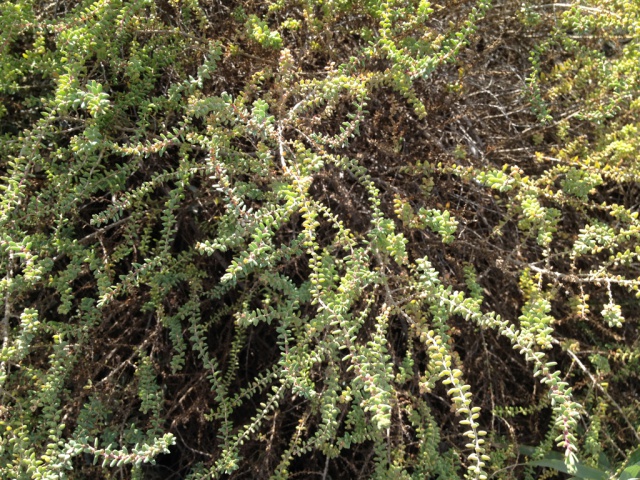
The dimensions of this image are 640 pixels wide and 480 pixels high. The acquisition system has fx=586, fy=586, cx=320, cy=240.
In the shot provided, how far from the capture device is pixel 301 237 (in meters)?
1.48

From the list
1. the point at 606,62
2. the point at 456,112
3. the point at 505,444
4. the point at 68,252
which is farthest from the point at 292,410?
the point at 606,62

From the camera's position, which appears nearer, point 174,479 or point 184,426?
point 184,426

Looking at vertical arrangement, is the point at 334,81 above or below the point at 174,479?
above

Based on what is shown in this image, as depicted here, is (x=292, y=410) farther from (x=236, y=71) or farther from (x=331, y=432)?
(x=236, y=71)

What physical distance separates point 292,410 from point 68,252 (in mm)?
795

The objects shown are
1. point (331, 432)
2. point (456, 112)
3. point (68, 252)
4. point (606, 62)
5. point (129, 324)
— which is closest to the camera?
point (331, 432)

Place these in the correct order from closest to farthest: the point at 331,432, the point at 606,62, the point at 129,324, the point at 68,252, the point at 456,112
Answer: the point at 331,432 → the point at 68,252 → the point at 129,324 → the point at 606,62 → the point at 456,112

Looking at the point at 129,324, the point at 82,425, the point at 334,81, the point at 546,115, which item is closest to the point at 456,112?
the point at 546,115

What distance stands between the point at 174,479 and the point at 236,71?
49.5 inches

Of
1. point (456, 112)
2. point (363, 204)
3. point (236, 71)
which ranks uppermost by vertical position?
point (236, 71)

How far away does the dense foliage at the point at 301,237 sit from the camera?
1.42 m

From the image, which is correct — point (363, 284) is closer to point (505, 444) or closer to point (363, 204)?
point (363, 204)

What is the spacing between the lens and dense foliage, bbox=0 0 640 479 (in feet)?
4.67

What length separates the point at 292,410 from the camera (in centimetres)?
179
